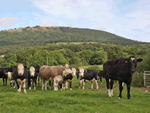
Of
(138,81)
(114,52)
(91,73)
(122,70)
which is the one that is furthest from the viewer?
(114,52)

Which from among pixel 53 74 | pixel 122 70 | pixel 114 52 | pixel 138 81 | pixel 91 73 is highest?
pixel 114 52

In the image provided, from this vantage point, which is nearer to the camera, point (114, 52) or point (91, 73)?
point (91, 73)

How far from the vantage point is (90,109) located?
27.8 ft

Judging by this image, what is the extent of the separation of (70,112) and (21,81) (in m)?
7.61

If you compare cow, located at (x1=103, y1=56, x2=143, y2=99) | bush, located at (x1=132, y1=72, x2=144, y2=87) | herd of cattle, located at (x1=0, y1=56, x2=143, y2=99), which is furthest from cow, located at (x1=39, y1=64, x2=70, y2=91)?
bush, located at (x1=132, y1=72, x2=144, y2=87)

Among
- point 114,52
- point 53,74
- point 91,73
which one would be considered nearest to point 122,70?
point 53,74

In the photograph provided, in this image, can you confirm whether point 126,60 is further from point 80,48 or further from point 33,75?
point 80,48

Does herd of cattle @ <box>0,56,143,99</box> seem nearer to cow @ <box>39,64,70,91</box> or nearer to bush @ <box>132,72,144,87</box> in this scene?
cow @ <box>39,64,70,91</box>

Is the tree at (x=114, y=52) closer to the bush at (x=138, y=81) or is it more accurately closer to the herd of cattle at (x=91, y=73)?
the bush at (x=138, y=81)

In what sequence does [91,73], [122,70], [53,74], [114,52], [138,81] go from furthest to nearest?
[114,52], [138,81], [91,73], [53,74], [122,70]

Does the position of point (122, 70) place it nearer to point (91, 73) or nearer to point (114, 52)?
point (91, 73)

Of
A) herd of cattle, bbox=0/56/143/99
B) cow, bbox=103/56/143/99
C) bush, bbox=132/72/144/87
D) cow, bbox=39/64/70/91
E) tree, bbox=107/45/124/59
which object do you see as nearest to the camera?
cow, bbox=103/56/143/99

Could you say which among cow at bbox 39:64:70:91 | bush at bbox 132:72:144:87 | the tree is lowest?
bush at bbox 132:72:144:87

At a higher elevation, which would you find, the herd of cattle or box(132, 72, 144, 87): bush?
the herd of cattle
